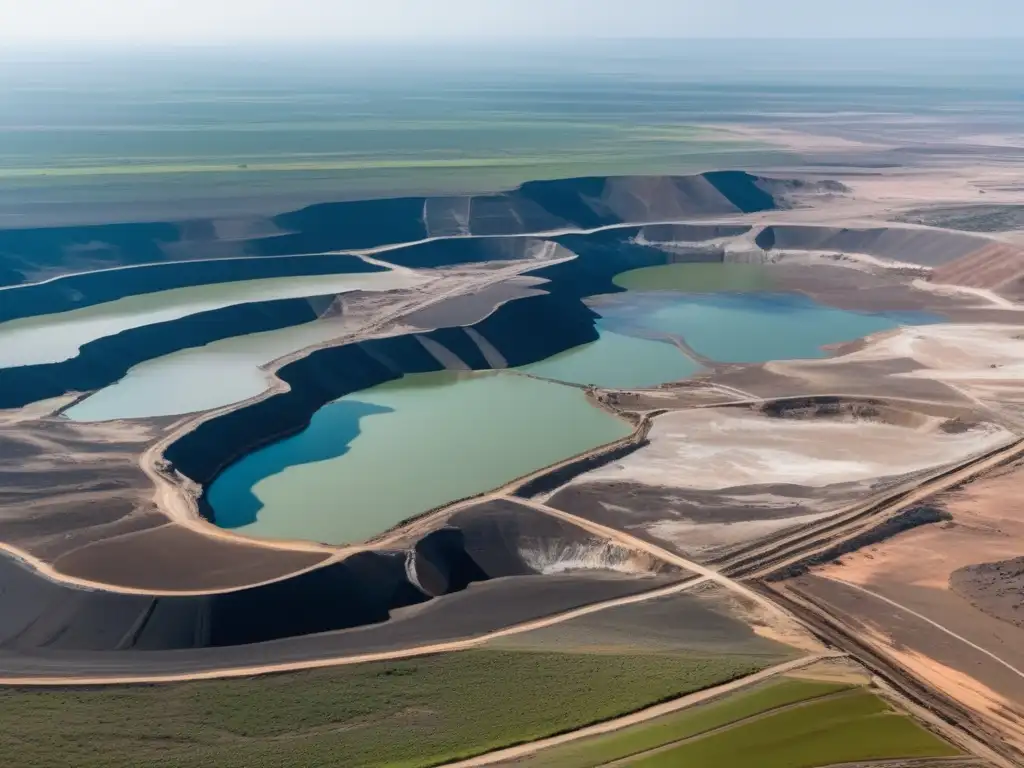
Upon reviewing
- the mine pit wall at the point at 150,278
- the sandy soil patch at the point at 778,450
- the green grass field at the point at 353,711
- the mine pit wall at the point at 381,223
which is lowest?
the green grass field at the point at 353,711

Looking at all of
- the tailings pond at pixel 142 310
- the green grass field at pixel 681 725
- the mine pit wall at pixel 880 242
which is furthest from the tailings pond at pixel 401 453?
the mine pit wall at pixel 880 242

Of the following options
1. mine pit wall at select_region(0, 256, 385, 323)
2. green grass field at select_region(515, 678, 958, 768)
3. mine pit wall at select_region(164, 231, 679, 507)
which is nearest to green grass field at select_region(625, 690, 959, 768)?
green grass field at select_region(515, 678, 958, 768)

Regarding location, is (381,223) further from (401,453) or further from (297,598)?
(297,598)

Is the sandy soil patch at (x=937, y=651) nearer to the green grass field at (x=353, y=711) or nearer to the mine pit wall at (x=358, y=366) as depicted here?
the green grass field at (x=353, y=711)

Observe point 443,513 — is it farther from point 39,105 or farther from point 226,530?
point 39,105

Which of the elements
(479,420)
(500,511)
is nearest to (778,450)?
(479,420)

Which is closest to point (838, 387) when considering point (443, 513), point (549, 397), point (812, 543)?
point (549, 397)
